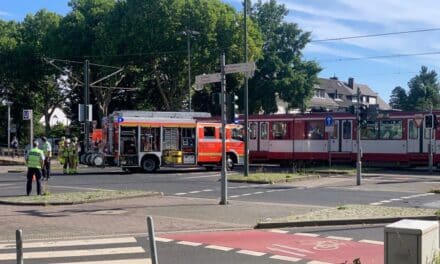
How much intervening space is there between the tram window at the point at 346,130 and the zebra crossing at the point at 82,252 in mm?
25339

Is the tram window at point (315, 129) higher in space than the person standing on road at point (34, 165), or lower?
higher

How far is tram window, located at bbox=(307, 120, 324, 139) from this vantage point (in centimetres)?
3603

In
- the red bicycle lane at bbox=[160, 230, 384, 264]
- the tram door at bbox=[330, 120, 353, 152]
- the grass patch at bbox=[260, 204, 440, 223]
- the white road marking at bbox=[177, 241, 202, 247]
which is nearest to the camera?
the red bicycle lane at bbox=[160, 230, 384, 264]

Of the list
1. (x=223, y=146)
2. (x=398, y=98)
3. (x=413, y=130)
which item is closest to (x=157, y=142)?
(x=413, y=130)

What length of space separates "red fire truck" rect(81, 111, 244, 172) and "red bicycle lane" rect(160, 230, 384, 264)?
19326 millimetres

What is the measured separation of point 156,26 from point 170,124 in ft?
56.9

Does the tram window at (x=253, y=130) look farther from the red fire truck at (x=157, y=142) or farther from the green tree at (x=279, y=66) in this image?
the green tree at (x=279, y=66)

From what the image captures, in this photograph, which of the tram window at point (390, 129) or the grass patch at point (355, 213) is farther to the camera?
the tram window at point (390, 129)

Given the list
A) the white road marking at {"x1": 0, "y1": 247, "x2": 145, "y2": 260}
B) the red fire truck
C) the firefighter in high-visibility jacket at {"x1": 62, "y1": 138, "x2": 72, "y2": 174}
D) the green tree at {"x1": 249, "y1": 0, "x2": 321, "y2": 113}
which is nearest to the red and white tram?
the red fire truck

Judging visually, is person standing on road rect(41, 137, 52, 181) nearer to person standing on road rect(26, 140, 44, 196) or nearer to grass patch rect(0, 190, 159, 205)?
person standing on road rect(26, 140, 44, 196)

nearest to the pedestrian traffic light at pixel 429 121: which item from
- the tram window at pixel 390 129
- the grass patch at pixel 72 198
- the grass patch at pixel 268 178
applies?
the tram window at pixel 390 129

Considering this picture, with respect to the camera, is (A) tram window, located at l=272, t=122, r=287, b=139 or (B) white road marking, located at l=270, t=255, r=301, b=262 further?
(A) tram window, located at l=272, t=122, r=287, b=139

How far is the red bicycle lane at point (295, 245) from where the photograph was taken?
30.0 ft

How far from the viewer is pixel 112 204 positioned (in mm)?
16297
